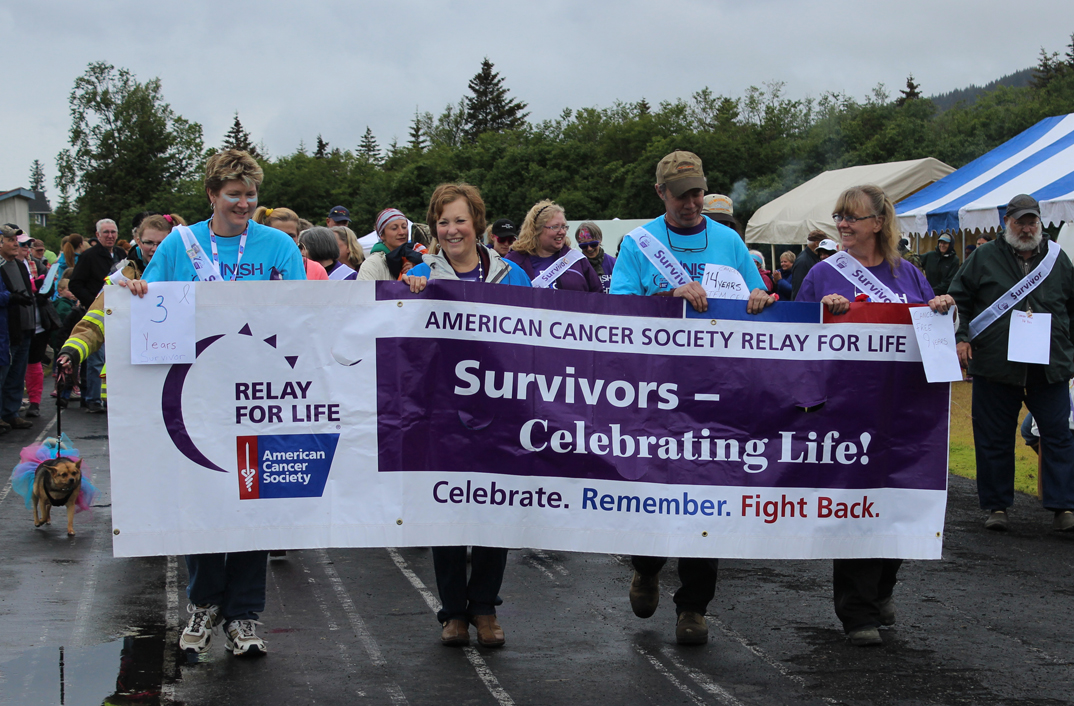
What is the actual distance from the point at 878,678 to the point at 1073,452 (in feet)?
12.8

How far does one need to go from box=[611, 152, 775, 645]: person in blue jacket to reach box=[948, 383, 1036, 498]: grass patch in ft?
12.2

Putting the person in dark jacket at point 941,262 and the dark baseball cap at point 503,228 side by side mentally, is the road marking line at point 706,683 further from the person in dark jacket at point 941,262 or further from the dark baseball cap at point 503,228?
the person in dark jacket at point 941,262

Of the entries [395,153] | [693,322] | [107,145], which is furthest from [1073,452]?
[107,145]

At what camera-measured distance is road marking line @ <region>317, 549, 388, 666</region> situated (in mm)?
4801

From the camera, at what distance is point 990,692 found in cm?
435

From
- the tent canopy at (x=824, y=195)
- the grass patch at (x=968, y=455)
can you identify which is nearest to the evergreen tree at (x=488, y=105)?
the tent canopy at (x=824, y=195)

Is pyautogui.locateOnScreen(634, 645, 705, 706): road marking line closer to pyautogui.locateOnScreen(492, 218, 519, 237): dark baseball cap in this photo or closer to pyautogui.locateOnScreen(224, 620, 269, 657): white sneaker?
pyautogui.locateOnScreen(224, 620, 269, 657): white sneaker

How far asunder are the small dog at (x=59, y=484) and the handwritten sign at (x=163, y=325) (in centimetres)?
336

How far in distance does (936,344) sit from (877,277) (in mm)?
449

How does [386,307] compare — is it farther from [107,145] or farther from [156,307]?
[107,145]

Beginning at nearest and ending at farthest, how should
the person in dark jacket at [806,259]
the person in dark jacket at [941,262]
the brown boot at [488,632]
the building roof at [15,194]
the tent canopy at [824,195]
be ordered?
the brown boot at [488,632] → the person in dark jacket at [806,259] → the person in dark jacket at [941,262] → the tent canopy at [824,195] → the building roof at [15,194]

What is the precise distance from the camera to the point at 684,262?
514cm

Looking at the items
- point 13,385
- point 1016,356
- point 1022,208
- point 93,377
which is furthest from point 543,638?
point 93,377

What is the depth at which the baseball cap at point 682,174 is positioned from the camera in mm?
5023
